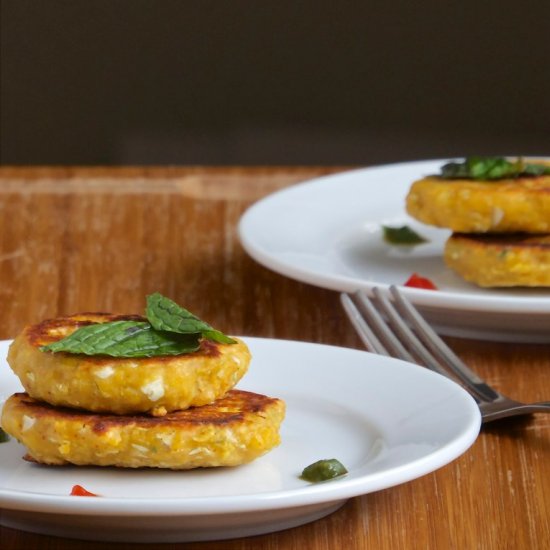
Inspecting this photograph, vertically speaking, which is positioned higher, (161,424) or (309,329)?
(309,329)

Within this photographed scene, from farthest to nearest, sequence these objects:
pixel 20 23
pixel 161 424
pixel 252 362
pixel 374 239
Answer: pixel 20 23 → pixel 374 239 → pixel 252 362 → pixel 161 424

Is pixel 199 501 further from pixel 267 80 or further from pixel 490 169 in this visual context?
pixel 267 80

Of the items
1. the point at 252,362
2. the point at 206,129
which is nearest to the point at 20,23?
the point at 206,129

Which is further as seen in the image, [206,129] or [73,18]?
[206,129]

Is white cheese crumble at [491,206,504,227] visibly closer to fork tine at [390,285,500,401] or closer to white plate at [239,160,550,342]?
white plate at [239,160,550,342]

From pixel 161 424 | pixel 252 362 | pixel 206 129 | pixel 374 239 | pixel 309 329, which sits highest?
pixel 206 129

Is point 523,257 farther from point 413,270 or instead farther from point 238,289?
point 238,289

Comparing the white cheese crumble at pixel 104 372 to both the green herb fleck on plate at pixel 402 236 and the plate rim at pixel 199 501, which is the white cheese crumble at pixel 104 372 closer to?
the plate rim at pixel 199 501

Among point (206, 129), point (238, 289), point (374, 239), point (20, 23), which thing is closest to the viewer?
→ point (238, 289)
